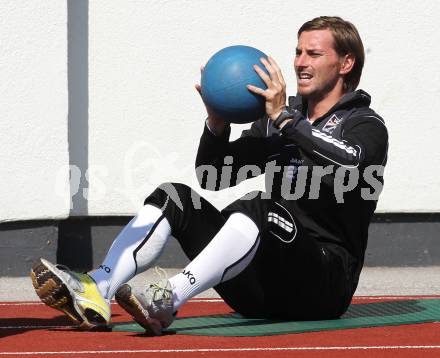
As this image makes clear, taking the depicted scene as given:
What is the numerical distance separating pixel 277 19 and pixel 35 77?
6.78ft

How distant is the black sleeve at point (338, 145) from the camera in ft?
16.5

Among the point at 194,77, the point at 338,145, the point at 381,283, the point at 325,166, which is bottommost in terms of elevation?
the point at 381,283

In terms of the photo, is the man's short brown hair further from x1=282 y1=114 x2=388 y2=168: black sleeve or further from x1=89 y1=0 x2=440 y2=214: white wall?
x1=89 y1=0 x2=440 y2=214: white wall

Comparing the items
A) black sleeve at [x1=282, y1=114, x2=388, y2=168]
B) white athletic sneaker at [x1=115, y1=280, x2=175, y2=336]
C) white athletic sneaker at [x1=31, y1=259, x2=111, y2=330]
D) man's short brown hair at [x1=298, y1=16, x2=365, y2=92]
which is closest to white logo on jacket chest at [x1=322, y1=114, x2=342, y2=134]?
black sleeve at [x1=282, y1=114, x2=388, y2=168]

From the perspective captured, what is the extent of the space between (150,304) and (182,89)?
15.0 ft

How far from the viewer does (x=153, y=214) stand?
16.9ft

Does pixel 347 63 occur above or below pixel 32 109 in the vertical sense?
above

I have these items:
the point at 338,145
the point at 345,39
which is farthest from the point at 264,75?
the point at 345,39

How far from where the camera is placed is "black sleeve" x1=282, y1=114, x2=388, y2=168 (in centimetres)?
502

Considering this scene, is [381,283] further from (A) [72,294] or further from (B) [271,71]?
(A) [72,294]

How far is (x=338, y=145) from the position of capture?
16.6 ft

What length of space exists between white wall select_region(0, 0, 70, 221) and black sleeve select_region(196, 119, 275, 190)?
3201mm

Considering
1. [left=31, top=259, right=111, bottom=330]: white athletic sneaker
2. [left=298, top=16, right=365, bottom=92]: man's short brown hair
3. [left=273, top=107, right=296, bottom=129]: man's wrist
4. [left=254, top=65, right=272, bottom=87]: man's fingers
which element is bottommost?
[left=31, top=259, right=111, bottom=330]: white athletic sneaker

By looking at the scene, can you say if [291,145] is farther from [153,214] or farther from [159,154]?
[159,154]
